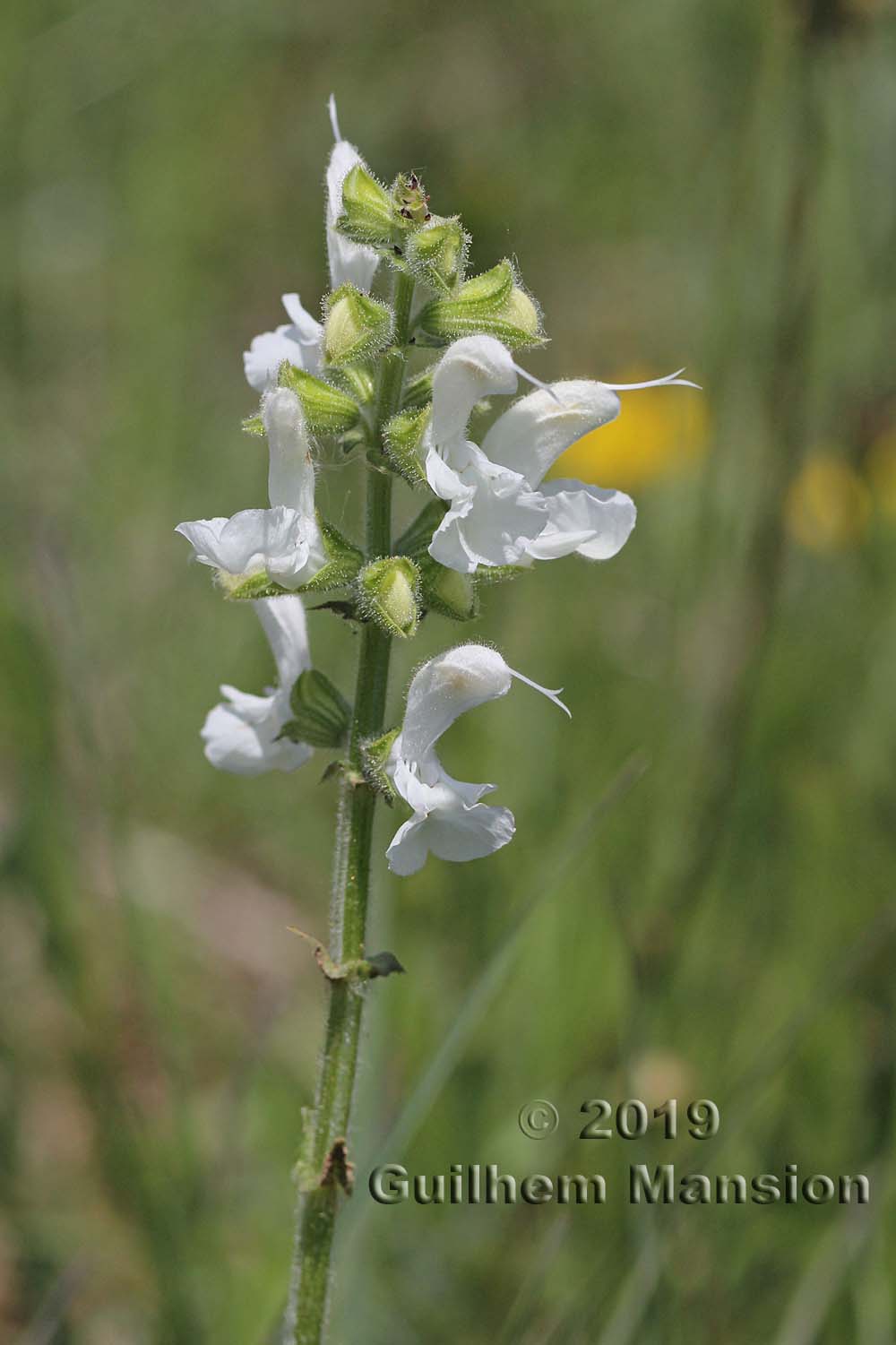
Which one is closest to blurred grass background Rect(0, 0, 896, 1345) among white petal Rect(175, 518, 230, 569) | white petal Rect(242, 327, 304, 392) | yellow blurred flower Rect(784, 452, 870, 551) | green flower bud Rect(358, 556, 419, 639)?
yellow blurred flower Rect(784, 452, 870, 551)

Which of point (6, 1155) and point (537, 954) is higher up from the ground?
point (537, 954)

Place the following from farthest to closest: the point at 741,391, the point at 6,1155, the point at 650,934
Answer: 1. the point at 741,391
2. the point at 650,934
3. the point at 6,1155

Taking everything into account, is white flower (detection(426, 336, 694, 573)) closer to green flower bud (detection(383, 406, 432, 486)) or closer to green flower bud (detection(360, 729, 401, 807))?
green flower bud (detection(383, 406, 432, 486))

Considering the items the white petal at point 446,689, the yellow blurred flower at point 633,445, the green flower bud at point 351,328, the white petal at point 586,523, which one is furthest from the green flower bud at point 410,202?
the yellow blurred flower at point 633,445

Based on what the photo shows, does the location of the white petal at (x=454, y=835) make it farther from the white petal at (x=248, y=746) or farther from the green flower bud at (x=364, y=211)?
the green flower bud at (x=364, y=211)

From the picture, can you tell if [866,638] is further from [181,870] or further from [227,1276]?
[227,1276]

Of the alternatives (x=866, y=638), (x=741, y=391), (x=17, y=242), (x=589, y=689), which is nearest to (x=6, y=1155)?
(x=589, y=689)
